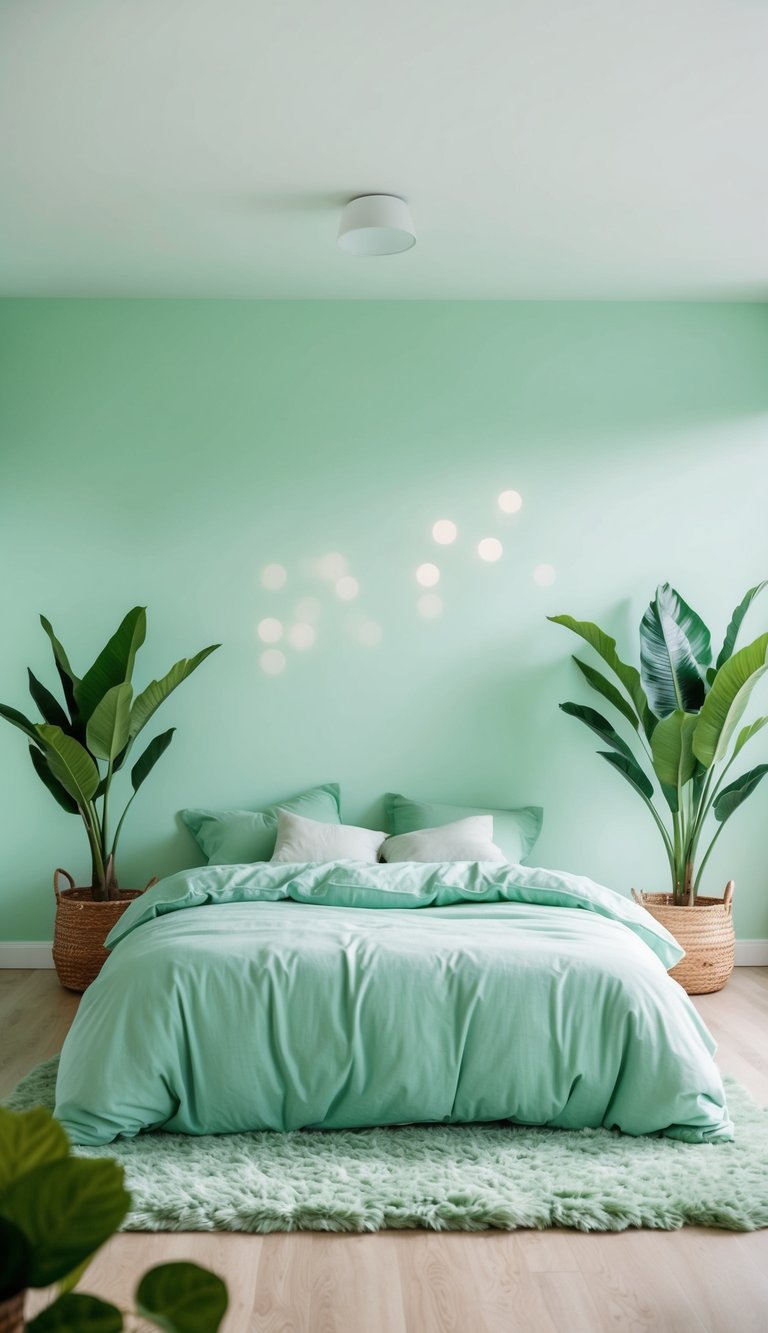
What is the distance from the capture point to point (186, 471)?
4730 mm

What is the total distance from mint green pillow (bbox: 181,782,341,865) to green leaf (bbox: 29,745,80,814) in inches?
20.1

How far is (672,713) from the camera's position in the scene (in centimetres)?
417

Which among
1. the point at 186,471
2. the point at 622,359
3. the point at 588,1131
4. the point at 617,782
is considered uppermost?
the point at 622,359

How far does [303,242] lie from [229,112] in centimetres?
103

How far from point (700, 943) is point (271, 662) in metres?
2.08

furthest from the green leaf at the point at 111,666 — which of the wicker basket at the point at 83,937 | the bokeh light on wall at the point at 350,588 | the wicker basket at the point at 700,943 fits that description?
the wicker basket at the point at 700,943

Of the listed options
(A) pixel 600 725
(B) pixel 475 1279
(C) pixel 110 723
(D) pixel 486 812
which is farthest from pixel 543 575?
(B) pixel 475 1279

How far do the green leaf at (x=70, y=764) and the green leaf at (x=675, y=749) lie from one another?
2.11 meters

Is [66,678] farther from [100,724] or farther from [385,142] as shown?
[385,142]

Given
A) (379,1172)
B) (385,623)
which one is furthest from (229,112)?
(379,1172)

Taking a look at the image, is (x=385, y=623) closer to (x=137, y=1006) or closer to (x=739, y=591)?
(x=739, y=591)

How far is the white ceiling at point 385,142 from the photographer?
104 inches

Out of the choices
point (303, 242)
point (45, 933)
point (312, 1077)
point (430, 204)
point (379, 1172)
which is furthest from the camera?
point (45, 933)

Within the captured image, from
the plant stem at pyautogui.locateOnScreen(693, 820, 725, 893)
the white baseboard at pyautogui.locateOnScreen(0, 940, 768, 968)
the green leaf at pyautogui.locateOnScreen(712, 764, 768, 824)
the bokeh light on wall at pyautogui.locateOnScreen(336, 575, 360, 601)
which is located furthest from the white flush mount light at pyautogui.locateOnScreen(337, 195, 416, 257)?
the white baseboard at pyautogui.locateOnScreen(0, 940, 768, 968)
